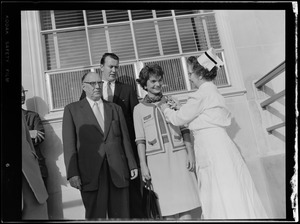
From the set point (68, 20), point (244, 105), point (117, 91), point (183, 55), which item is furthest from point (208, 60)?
point (68, 20)

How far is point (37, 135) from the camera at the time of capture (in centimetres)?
355

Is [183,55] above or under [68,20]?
under

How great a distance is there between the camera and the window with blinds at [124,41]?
13.0 feet

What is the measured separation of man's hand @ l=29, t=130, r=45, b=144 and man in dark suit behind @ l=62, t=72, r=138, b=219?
372 millimetres

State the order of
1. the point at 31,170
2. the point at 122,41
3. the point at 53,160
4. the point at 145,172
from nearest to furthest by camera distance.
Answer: the point at 31,170, the point at 145,172, the point at 53,160, the point at 122,41

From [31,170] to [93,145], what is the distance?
0.54 m

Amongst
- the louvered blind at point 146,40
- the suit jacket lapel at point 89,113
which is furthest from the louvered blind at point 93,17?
the suit jacket lapel at point 89,113

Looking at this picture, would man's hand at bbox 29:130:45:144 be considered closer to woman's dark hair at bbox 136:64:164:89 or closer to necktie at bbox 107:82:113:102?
necktie at bbox 107:82:113:102

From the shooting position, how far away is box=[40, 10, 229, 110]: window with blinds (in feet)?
13.0

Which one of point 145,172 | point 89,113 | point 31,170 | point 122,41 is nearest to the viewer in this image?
point 31,170

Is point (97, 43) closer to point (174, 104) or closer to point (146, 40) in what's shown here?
point (146, 40)

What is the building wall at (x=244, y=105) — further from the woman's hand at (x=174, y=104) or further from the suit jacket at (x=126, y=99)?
the suit jacket at (x=126, y=99)
